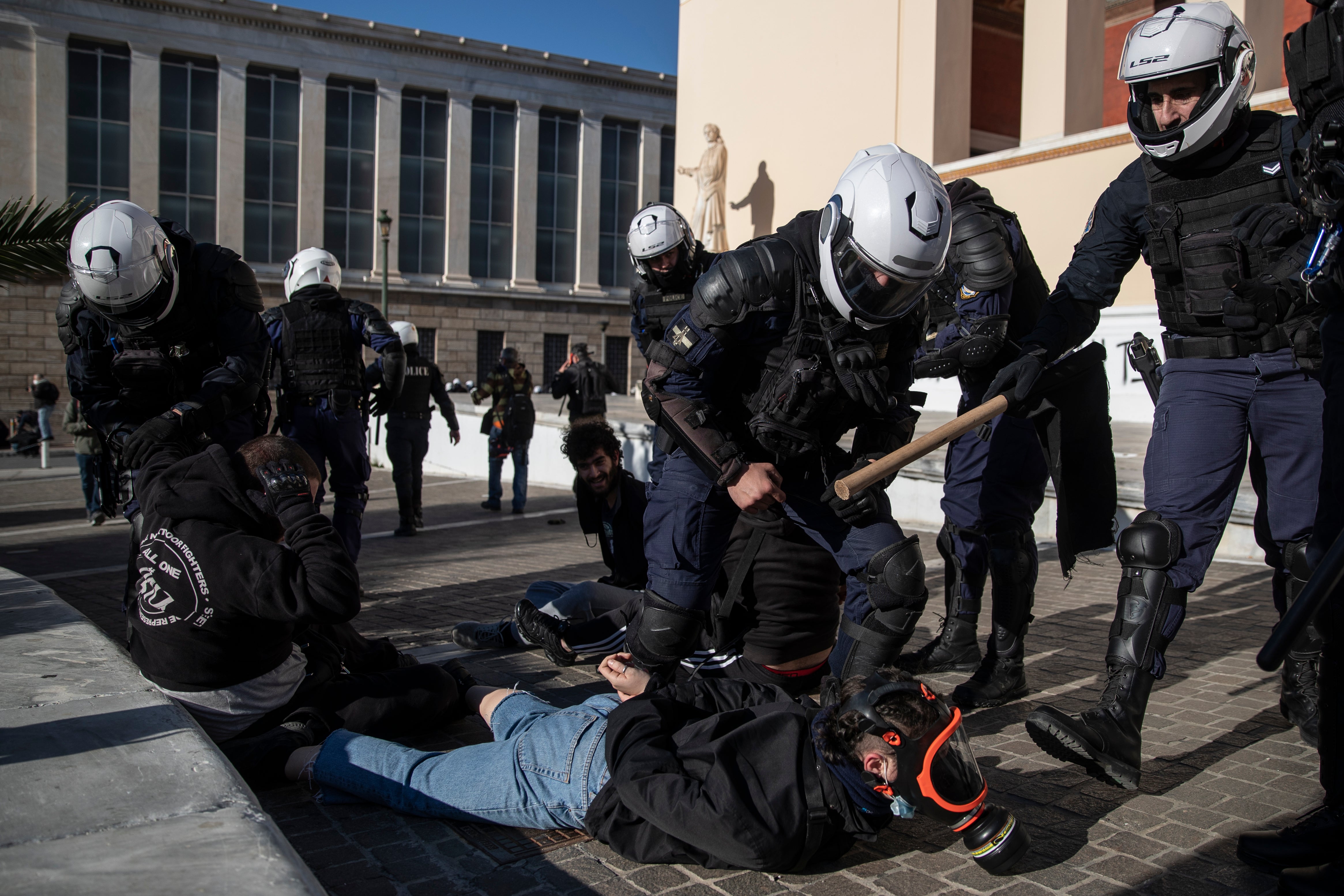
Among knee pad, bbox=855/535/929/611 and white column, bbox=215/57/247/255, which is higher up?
white column, bbox=215/57/247/255

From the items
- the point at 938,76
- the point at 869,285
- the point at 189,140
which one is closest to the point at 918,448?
the point at 869,285

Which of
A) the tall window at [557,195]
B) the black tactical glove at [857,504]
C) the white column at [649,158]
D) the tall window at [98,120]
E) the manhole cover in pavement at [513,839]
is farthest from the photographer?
the white column at [649,158]

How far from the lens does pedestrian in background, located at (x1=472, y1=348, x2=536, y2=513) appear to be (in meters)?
10.8

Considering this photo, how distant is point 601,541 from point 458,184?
114ft

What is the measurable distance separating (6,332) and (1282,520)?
34.1 meters

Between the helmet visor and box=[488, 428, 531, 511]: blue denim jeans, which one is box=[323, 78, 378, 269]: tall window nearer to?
box=[488, 428, 531, 511]: blue denim jeans

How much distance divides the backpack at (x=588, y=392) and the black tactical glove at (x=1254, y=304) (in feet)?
31.2

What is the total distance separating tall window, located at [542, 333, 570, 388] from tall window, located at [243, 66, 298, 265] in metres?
9.65

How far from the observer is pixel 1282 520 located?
303 centimetres

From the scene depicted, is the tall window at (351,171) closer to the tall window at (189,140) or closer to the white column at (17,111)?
the tall window at (189,140)

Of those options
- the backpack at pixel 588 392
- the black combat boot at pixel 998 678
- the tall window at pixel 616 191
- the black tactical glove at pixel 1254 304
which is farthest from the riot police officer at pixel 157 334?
the tall window at pixel 616 191

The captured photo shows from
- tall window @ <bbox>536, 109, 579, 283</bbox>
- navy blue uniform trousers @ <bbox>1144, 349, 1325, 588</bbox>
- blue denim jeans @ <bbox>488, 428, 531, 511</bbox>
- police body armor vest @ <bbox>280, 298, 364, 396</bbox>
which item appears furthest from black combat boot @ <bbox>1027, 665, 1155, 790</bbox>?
tall window @ <bbox>536, 109, 579, 283</bbox>

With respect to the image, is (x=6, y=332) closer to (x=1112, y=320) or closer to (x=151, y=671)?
(x=1112, y=320)

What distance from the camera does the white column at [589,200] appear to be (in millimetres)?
39062
